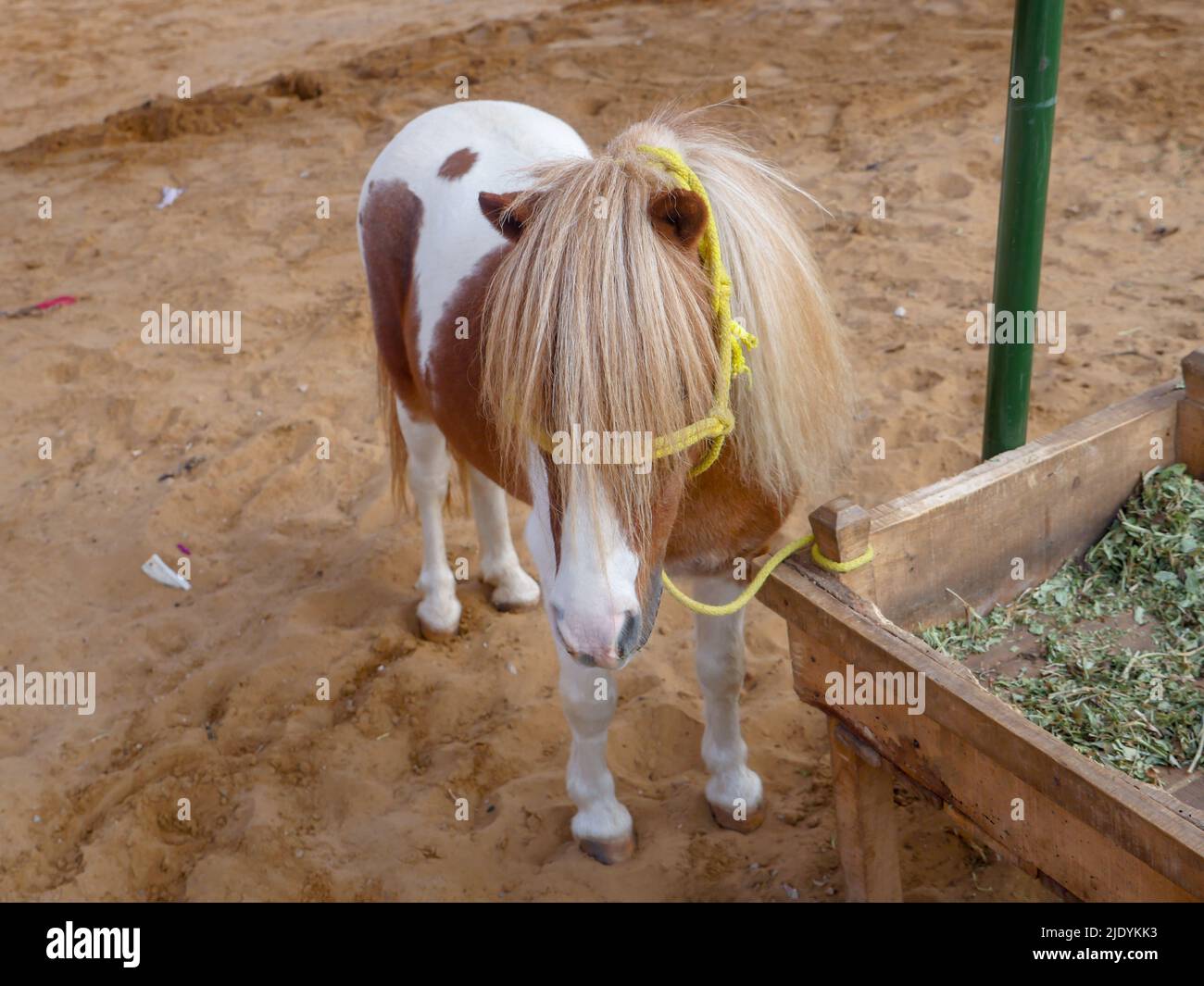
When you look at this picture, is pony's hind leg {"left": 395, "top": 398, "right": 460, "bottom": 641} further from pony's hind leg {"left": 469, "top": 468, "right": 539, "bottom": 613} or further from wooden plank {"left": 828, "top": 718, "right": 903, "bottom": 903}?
wooden plank {"left": 828, "top": 718, "right": 903, "bottom": 903}

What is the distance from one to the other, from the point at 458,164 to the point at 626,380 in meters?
1.44

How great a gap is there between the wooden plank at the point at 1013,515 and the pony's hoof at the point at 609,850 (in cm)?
90

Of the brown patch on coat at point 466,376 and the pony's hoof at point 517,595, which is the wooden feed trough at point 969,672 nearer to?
the brown patch on coat at point 466,376

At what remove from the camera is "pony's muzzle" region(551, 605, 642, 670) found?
1729 millimetres

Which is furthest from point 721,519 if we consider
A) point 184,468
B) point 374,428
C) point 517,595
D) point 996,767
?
point 184,468

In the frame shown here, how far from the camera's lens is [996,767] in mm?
1684

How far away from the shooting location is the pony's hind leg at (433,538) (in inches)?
132

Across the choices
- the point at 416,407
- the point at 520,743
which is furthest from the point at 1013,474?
the point at 416,407

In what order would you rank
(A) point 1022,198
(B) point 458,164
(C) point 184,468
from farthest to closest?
(C) point 184,468
(B) point 458,164
(A) point 1022,198

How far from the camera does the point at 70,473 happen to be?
13.9ft

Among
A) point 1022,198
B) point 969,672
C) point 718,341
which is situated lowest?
point 969,672

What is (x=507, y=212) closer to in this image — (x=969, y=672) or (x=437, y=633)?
(x=969, y=672)

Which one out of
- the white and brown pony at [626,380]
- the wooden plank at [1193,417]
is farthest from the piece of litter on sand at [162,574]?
the wooden plank at [1193,417]

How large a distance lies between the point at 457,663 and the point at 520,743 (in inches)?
17.1
